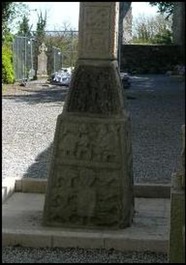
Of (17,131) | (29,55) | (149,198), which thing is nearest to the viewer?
(149,198)

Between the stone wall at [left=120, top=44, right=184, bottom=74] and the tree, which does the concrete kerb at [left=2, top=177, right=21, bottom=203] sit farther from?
the stone wall at [left=120, top=44, right=184, bottom=74]

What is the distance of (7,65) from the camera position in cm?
2398

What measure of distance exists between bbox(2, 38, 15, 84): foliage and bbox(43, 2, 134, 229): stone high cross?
63.0 feet

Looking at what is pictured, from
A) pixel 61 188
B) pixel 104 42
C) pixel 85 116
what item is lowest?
pixel 61 188

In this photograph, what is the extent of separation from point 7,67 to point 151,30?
1619 centimetres

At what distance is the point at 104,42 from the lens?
471 cm

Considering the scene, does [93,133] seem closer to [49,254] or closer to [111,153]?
[111,153]

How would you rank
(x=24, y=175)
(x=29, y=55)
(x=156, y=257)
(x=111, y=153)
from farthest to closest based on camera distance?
(x=29, y=55) → (x=24, y=175) → (x=111, y=153) → (x=156, y=257)

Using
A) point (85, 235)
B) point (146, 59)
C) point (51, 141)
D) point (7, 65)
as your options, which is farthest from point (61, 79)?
point (85, 235)

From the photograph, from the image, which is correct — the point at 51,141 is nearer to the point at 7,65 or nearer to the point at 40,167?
the point at 40,167

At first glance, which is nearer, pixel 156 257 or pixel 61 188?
pixel 156 257

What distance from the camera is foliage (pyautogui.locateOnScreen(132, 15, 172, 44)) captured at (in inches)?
1353

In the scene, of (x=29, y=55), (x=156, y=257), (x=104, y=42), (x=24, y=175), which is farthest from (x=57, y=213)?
(x=29, y=55)

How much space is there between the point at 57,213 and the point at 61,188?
0.75 ft
